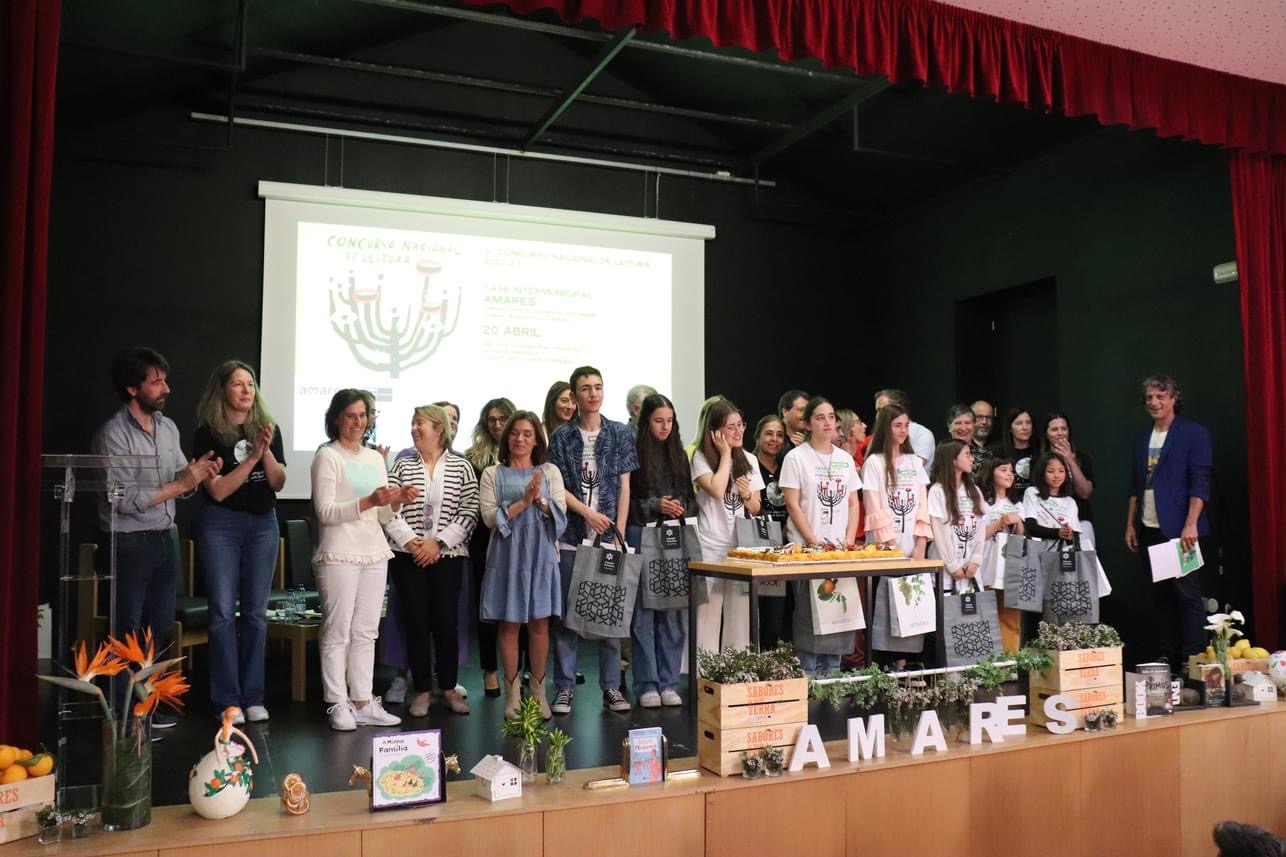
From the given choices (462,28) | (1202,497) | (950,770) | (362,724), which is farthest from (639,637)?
(462,28)

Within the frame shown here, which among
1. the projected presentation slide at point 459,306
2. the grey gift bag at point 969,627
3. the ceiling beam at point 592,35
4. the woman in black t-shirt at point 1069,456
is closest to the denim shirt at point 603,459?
the grey gift bag at point 969,627

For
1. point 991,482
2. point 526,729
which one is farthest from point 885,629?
point 526,729

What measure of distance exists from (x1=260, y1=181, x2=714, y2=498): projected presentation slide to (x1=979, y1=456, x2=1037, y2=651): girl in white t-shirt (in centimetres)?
292

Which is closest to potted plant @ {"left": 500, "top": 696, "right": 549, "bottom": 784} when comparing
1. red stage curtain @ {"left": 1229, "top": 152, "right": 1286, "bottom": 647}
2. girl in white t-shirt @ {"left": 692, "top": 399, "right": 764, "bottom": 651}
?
girl in white t-shirt @ {"left": 692, "top": 399, "right": 764, "bottom": 651}

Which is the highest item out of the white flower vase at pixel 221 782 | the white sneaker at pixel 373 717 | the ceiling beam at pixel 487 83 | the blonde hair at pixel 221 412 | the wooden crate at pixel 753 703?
the ceiling beam at pixel 487 83

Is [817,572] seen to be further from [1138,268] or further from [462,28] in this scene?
[462,28]

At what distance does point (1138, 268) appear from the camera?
6738mm

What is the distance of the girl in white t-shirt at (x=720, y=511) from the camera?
482cm

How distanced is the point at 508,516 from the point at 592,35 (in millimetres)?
3033

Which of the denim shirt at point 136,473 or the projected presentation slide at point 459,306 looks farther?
the projected presentation slide at point 459,306

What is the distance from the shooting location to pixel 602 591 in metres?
4.56

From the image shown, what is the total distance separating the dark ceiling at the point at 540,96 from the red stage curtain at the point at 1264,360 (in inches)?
78.9

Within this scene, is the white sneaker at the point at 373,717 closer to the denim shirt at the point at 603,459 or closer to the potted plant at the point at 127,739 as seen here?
the denim shirt at the point at 603,459

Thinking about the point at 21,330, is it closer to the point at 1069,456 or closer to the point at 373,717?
the point at 373,717
